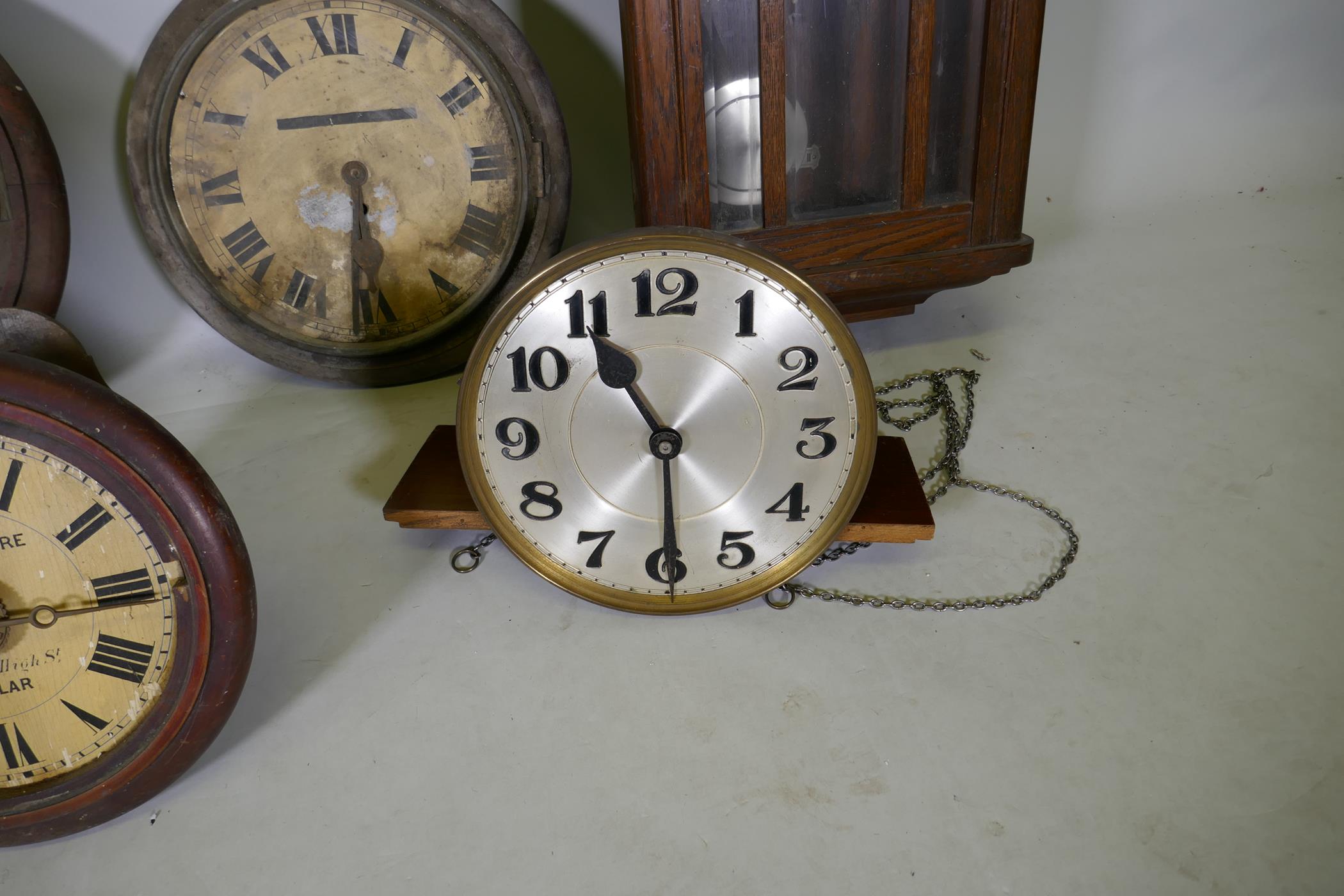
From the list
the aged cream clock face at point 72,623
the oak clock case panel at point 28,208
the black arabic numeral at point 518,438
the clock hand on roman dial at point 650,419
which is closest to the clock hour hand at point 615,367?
the clock hand on roman dial at point 650,419

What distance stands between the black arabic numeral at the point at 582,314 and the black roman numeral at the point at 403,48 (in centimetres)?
87

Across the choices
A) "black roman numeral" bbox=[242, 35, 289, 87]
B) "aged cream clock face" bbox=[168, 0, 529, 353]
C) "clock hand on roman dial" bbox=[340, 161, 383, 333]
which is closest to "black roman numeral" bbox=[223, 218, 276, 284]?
"aged cream clock face" bbox=[168, 0, 529, 353]

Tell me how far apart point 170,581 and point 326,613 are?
37 centimetres

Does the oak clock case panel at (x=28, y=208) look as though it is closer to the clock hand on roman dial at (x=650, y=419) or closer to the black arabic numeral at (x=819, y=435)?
the clock hand on roman dial at (x=650, y=419)

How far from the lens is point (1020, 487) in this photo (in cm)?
177

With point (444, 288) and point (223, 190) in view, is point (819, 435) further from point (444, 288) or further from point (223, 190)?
point (223, 190)

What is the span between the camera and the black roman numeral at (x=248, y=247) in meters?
2.00

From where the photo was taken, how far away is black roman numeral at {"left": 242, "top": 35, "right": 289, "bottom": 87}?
6.25 feet

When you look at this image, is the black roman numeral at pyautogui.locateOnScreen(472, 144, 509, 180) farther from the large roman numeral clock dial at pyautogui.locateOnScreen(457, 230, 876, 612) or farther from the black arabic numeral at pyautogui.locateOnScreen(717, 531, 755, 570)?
the black arabic numeral at pyautogui.locateOnScreen(717, 531, 755, 570)

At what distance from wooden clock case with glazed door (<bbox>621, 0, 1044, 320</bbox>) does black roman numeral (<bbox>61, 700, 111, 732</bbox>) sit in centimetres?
114

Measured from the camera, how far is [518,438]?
4.68 feet

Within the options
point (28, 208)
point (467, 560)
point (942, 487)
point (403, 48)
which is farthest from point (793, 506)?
point (28, 208)

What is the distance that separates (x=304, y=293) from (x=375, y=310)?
136mm

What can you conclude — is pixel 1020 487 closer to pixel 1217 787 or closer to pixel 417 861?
pixel 1217 787
